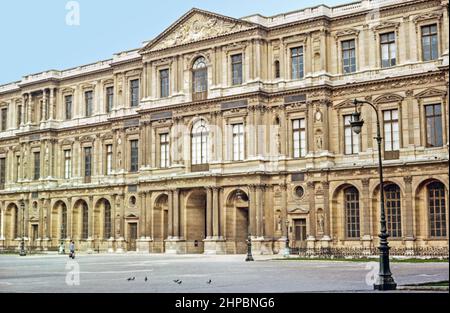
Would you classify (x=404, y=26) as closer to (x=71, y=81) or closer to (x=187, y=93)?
(x=187, y=93)

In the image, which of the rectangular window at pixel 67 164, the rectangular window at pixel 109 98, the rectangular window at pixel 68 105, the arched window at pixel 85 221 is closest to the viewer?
the rectangular window at pixel 109 98

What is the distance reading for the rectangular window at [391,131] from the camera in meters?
46.2

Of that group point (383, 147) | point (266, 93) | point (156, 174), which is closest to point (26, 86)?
point (156, 174)

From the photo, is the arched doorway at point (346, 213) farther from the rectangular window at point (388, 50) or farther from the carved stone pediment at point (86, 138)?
the carved stone pediment at point (86, 138)

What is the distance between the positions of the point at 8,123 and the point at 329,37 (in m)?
36.8

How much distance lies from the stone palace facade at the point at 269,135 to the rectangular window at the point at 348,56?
0.37 ft

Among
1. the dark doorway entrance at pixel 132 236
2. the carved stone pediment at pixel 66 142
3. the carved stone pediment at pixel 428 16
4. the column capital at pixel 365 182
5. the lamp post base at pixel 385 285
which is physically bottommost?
the lamp post base at pixel 385 285

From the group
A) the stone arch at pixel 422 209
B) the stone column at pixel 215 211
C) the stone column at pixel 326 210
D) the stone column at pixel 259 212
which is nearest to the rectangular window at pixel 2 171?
the stone column at pixel 215 211

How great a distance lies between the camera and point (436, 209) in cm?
4419

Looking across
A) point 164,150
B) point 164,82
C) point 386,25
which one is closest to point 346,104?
point 386,25

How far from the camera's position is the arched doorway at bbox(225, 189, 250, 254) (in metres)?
51.7

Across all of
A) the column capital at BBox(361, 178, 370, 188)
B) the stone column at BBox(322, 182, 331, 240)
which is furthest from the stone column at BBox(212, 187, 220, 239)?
the column capital at BBox(361, 178, 370, 188)
